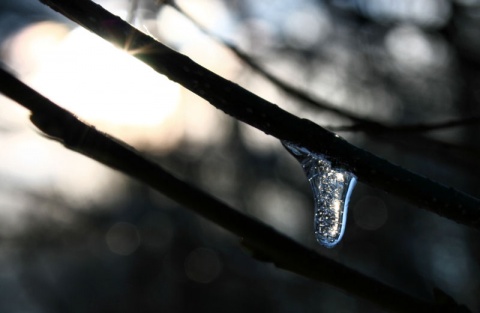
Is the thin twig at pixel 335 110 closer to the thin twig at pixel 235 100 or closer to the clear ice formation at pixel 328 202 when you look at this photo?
the clear ice formation at pixel 328 202

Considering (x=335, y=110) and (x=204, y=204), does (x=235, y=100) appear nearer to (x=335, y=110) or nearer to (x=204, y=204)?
(x=204, y=204)

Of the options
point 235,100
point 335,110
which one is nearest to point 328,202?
point 335,110

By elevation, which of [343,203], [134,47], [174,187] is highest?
[343,203]

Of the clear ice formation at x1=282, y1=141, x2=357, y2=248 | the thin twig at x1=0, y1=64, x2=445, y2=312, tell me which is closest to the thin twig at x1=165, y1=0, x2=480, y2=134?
the clear ice formation at x1=282, y1=141, x2=357, y2=248

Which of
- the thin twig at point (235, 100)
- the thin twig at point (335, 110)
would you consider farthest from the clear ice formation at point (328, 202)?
the thin twig at point (235, 100)

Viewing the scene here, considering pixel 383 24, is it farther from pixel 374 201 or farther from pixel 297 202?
pixel 297 202

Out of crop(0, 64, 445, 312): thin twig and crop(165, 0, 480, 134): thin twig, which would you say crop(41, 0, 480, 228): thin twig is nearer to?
crop(0, 64, 445, 312): thin twig

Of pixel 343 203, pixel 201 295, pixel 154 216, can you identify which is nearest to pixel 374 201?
pixel 201 295
